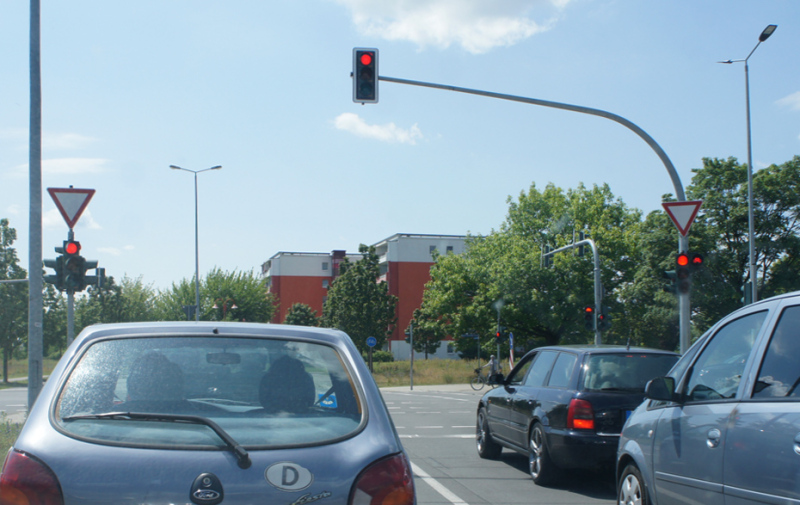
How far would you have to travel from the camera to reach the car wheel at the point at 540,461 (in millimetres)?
8898

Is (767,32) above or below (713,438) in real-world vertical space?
above

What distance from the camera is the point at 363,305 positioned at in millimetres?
65688

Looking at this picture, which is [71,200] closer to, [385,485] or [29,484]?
[29,484]

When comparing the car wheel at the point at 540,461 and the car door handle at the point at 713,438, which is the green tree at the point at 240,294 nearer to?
the car wheel at the point at 540,461

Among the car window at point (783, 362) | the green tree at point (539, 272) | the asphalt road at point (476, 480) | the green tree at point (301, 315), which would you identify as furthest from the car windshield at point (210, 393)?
the green tree at point (301, 315)

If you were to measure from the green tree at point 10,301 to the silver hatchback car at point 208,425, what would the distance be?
61.8 meters

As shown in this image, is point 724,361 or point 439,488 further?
point 439,488

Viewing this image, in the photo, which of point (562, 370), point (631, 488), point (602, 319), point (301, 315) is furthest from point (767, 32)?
point (301, 315)

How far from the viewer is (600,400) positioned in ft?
27.9

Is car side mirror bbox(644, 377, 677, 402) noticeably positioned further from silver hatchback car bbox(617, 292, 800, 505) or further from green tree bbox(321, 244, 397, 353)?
green tree bbox(321, 244, 397, 353)

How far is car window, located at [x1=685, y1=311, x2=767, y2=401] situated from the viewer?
4613mm

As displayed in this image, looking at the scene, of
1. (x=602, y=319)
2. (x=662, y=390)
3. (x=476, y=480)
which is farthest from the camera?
(x=602, y=319)

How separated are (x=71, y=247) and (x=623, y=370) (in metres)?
10.4

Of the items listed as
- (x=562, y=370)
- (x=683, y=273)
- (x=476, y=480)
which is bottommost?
(x=476, y=480)
